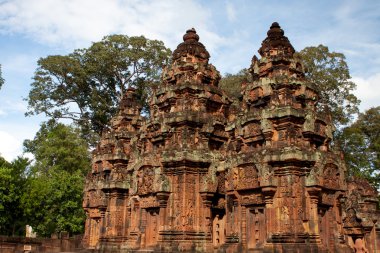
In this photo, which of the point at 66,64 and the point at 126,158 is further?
the point at 66,64

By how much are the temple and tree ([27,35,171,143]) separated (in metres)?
12.1

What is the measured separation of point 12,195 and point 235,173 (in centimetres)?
1853

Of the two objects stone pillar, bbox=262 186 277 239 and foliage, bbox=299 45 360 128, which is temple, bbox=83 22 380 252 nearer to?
stone pillar, bbox=262 186 277 239

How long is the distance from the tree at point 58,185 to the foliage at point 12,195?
0.49 m

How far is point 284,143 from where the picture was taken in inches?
439

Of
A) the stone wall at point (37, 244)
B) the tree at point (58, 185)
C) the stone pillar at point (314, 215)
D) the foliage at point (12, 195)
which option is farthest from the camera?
the tree at point (58, 185)

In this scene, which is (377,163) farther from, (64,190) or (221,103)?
(64,190)

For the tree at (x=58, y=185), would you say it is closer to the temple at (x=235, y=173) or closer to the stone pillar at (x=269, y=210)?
the temple at (x=235, y=173)

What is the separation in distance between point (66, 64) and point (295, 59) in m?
20.1

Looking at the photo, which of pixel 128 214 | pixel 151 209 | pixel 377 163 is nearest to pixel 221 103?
pixel 151 209

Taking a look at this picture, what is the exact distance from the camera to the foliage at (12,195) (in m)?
25.1

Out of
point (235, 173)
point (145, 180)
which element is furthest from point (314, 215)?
point (145, 180)

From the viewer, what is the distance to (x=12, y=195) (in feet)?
84.2

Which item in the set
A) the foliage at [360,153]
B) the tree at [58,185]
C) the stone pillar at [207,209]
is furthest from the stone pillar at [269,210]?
the tree at [58,185]
